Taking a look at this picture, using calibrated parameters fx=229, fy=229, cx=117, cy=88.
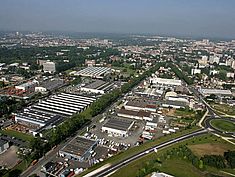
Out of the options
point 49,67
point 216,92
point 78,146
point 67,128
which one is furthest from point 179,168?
point 49,67

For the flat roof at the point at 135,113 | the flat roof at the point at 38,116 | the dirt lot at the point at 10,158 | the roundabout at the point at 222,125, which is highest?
the flat roof at the point at 38,116

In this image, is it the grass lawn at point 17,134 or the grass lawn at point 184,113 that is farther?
the grass lawn at point 184,113

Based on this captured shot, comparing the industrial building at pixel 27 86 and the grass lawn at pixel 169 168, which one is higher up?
the industrial building at pixel 27 86

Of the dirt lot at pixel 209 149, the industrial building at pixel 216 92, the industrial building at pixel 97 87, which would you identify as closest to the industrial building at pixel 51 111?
the industrial building at pixel 97 87

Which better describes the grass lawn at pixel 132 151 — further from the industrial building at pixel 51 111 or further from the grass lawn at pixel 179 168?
the industrial building at pixel 51 111

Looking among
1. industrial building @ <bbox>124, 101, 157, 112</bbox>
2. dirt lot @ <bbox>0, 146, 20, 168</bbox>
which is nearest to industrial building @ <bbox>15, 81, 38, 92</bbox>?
industrial building @ <bbox>124, 101, 157, 112</bbox>

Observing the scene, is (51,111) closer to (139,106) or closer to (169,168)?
(139,106)

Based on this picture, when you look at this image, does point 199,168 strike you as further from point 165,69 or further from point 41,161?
point 165,69
